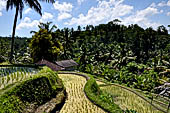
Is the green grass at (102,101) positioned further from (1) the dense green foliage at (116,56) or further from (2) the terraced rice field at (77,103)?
(1) the dense green foliage at (116,56)

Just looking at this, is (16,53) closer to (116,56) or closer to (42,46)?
(42,46)

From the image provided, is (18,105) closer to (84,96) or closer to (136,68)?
(84,96)

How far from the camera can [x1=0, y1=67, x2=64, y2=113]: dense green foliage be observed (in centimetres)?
377

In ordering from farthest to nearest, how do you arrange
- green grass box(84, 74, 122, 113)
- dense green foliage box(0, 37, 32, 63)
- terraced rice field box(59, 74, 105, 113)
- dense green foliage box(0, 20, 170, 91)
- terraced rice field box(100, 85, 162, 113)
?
dense green foliage box(0, 37, 32, 63) < dense green foliage box(0, 20, 170, 91) < terraced rice field box(100, 85, 162, 113) < terraced rice field box(59, 74, 105, 113) < green grass box(84, 74, 122, 113)

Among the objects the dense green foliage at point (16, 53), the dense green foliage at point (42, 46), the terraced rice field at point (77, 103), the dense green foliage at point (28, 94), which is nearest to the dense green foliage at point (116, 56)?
the dense green foliage at point (42, 46)

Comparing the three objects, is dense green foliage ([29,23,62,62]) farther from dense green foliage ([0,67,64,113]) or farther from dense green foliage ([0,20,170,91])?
dense green foliage ([0,67,64,113])

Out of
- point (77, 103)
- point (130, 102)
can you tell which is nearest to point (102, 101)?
point (77, 103)

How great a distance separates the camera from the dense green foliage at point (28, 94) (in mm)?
3770

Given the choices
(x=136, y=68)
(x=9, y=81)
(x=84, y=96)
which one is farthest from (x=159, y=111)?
(x=136, y=68)

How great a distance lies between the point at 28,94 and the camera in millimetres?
4688

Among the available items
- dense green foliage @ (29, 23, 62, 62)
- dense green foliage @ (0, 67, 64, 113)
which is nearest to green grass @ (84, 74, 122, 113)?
dense green foliage @ (0, 67, 64, 113)

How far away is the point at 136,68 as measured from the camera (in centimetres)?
1972

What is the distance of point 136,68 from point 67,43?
12881 millimetres

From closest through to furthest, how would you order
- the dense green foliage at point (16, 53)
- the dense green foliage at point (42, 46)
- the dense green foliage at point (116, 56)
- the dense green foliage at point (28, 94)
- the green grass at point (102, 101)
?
the dense green foliage at point (28, 94) < the green grass at point (102, 101) < the dense green foliage at point (116, 56) < the dense green foliage at point (42, 46) < the dense green foliage at point (16, 53)
